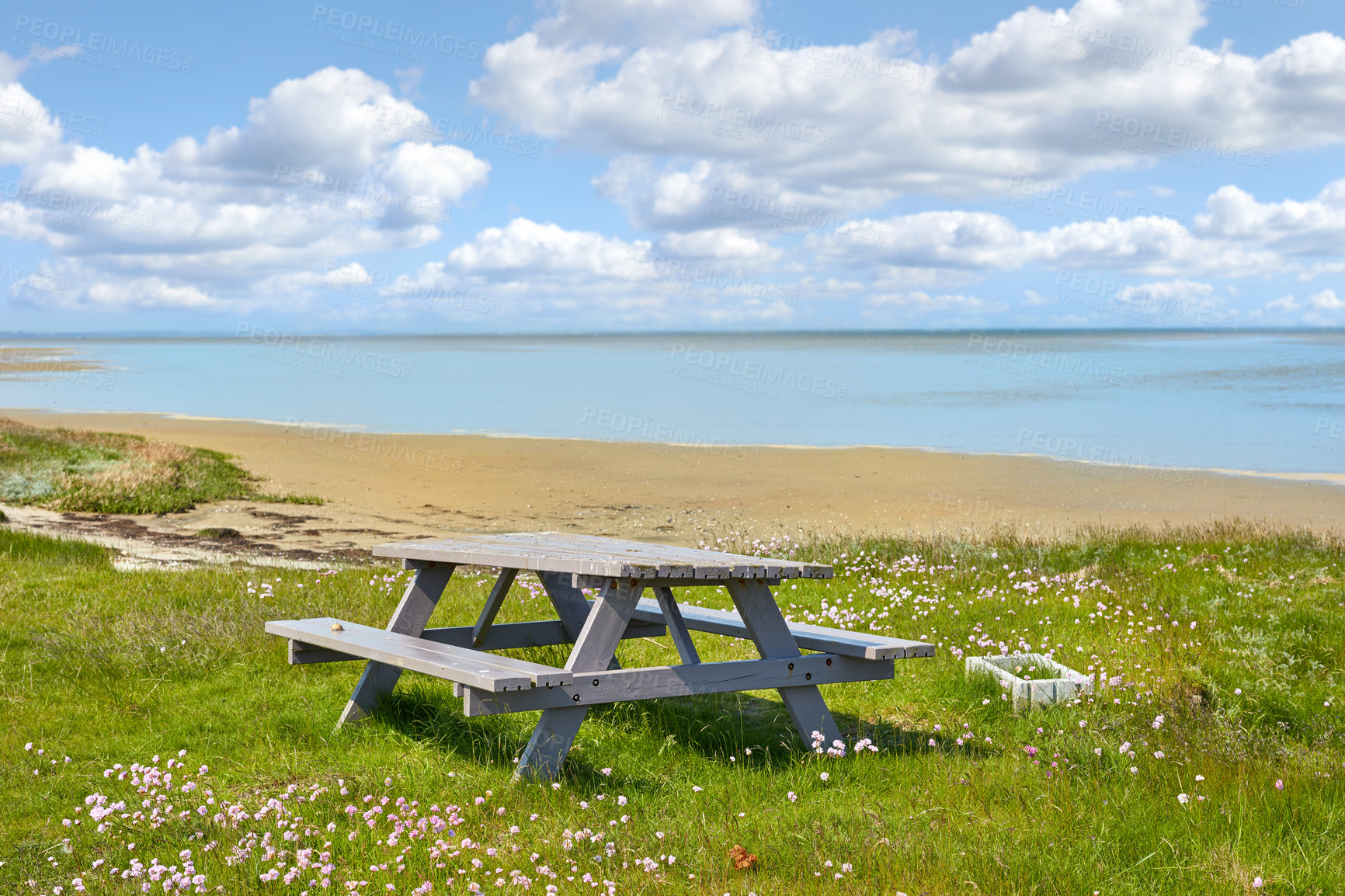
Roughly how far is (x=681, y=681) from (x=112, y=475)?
15767 millimetres

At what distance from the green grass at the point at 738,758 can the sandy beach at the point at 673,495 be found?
5.36m

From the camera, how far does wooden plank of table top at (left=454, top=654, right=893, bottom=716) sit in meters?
4.32

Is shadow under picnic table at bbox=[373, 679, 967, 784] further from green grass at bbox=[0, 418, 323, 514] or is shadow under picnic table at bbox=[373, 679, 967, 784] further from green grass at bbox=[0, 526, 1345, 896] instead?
green grass at bbox=[0, 418, 323, 514]

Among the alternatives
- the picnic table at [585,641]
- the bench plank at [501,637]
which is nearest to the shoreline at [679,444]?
the bench plank at [501,637]

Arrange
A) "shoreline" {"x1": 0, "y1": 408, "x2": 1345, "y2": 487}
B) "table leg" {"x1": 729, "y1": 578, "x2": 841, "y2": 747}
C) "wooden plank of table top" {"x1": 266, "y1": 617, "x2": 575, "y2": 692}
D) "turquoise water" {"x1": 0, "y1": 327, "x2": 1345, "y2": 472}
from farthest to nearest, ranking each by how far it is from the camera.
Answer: "turquoise water" {"x1": 0, "y1": 327, "x2": 1345, "y2": 472}
"shoreline" {"x1": 0, "y1": 408, "x2": 1345, "y2": 487}
"table leg" {"x1": 729, "y1": 578, "x2": 841, "y2": 747}
"wooden plank of table top" {"x1": 266, "y1": 617, "x2": 575, "y2": 692}

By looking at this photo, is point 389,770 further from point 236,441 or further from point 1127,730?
point 236,441

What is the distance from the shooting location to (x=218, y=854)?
3.80m

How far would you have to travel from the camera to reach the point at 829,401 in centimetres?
4694

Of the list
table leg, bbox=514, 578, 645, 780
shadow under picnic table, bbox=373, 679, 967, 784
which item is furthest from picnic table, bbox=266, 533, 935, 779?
shadow under picnic table, bbox=373, 679, 967, 784

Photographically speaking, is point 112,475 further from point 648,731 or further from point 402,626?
point 648,731

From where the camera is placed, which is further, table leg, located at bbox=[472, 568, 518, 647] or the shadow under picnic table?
table leg, located at bbox=[472, 568, 518, 647]

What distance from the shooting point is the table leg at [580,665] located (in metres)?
4.50

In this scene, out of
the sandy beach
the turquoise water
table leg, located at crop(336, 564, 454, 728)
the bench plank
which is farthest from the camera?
the turquoise water

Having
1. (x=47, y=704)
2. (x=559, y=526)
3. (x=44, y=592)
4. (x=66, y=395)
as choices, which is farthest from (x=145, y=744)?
(x=66, y=395)
